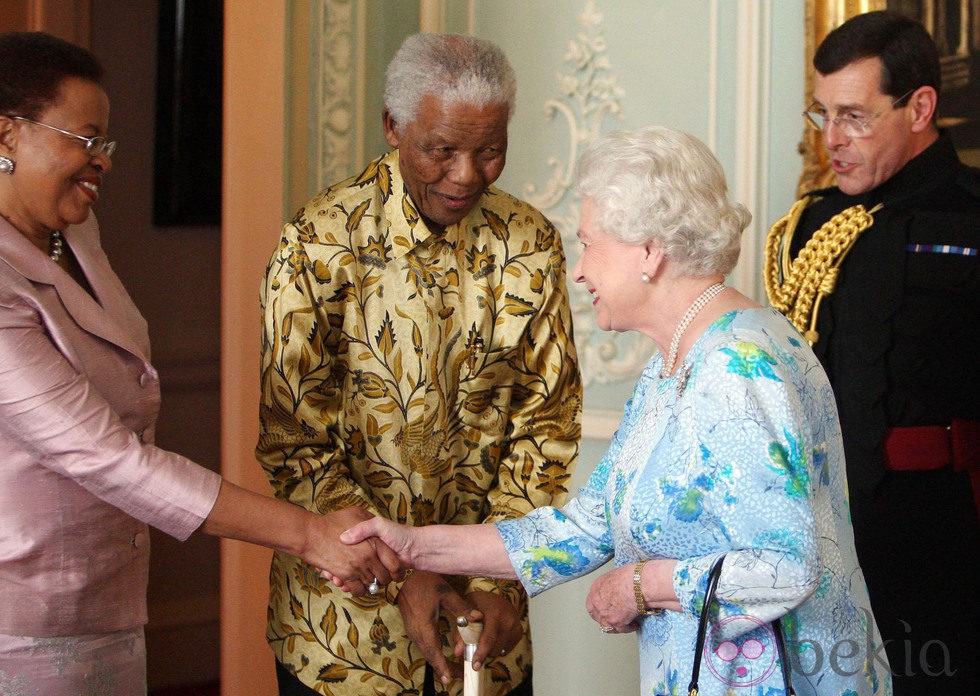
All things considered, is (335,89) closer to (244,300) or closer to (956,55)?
(244,300)

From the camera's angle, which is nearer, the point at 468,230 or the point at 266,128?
the point at 468,230

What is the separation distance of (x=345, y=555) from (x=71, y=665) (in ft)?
1.47

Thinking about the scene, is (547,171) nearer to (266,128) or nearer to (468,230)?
(266,128)

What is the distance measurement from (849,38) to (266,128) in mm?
1334

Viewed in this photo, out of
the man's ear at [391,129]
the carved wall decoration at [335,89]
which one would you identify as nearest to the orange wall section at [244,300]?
the carved wall decoration at [335,89]

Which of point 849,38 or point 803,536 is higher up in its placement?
point 849,38

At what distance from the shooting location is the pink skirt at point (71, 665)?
5.38 feet

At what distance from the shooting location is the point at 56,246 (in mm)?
1851

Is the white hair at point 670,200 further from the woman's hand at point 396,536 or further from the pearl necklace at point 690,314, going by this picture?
the woman's hand at point 396,536

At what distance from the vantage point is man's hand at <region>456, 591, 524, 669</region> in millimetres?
1921

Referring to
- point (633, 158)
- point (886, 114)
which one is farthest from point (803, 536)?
point (886, 114)

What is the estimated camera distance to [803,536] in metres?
1.45

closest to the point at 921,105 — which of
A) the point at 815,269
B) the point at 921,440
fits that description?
the point at 815,269

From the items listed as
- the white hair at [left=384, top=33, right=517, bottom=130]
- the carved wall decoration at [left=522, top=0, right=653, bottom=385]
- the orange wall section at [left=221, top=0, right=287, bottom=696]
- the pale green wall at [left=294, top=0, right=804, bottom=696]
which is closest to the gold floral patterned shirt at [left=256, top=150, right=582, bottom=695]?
the white hair at [left=384, top=33, right=517, bottom=130]
